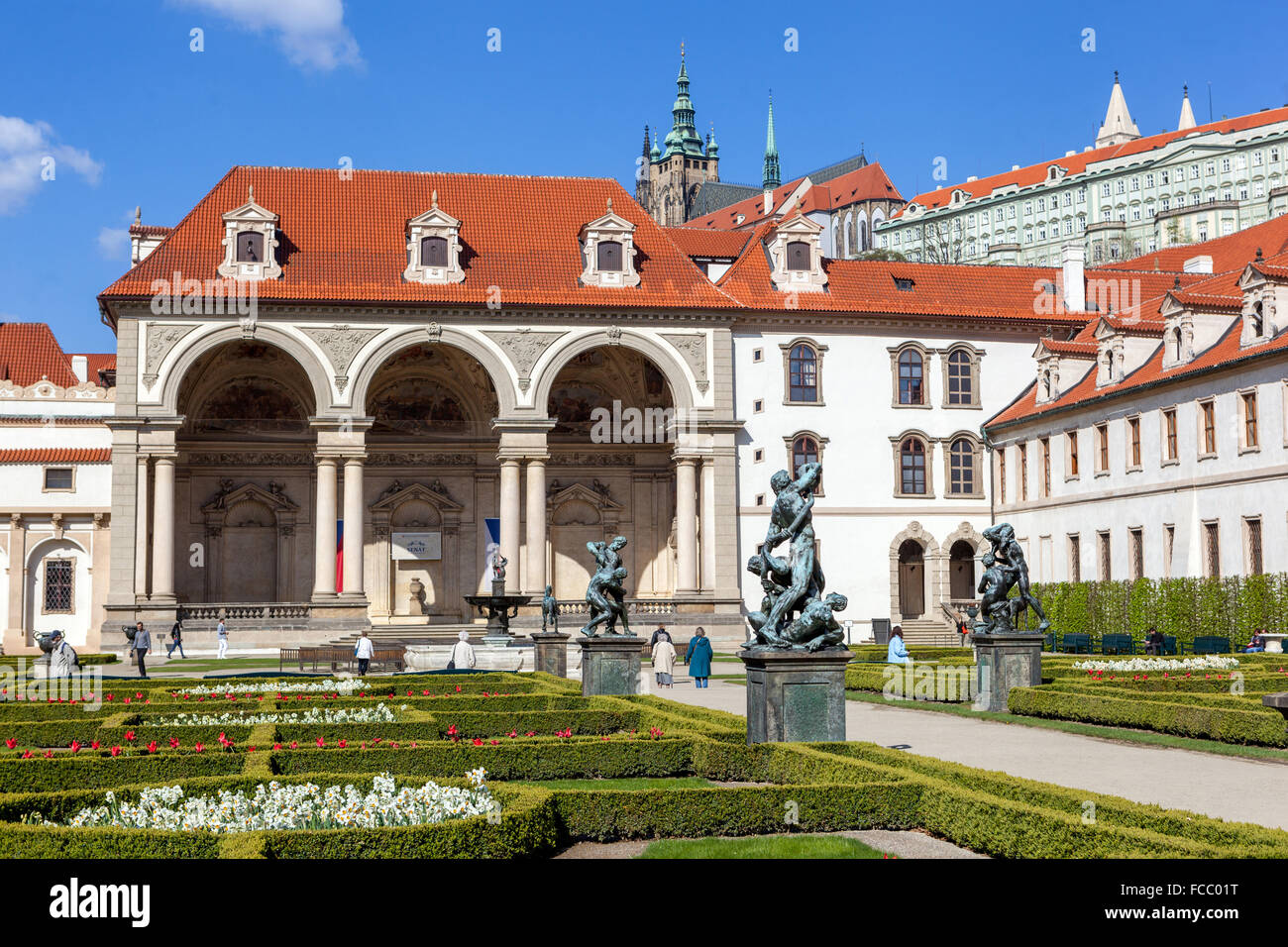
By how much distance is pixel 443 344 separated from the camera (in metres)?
49.4

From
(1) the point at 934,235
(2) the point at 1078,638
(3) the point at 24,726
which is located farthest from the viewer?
(1) the point at 934,235

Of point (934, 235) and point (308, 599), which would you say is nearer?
point (308, 599)

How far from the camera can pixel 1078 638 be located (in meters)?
41.8

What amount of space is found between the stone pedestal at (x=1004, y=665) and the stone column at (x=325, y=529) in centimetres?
2816

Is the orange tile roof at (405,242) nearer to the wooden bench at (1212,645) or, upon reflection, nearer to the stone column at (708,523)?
the stone column at (708,523)

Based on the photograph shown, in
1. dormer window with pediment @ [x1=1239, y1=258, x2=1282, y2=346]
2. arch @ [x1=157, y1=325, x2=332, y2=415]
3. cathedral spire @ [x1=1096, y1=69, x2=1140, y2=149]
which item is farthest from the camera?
cathedral spire @ [x1=1096, y1=69, x2=1140, y2=149]

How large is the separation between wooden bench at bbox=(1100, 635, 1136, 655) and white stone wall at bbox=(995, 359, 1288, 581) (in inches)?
136

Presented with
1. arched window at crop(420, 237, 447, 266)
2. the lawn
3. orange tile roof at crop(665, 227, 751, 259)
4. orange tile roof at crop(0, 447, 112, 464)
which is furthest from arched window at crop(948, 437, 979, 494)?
the lawn

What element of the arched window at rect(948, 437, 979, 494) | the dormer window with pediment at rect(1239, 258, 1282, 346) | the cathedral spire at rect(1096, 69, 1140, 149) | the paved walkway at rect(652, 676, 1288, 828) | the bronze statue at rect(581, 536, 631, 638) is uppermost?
the cathedral spire at rect(1096, 69, 1140, 149)

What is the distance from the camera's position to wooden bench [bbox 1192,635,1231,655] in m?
34.9

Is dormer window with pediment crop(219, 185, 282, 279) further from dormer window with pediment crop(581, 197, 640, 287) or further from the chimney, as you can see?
the chimney

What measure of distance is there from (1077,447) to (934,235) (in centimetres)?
11024
